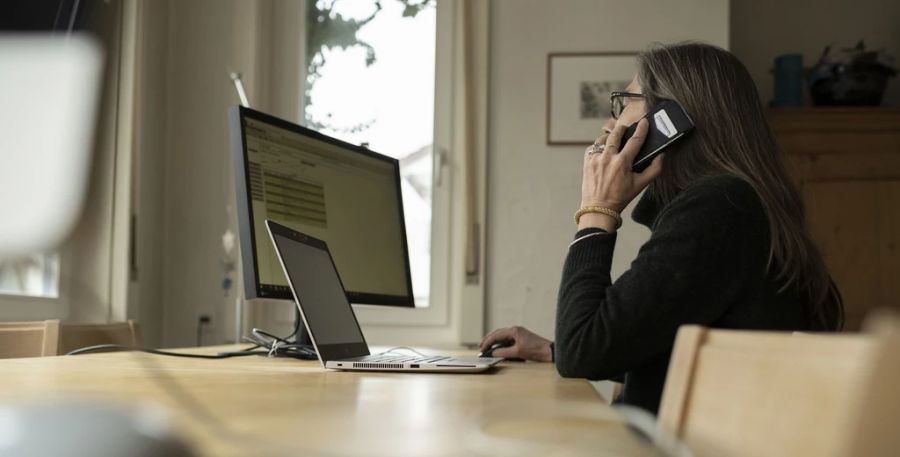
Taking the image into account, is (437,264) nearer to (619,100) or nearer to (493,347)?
(493,347)

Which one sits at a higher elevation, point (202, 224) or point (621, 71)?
point (621, 71)

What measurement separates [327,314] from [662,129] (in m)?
0.57

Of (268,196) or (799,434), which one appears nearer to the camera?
(799,434)

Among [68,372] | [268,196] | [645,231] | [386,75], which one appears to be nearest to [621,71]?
[645,231]

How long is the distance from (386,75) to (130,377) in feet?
9.24

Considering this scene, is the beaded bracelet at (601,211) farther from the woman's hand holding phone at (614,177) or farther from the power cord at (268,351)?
the power cord at (268,351)

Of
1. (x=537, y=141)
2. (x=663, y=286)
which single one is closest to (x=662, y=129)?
(x=663, y=286)

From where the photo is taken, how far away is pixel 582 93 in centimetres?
348

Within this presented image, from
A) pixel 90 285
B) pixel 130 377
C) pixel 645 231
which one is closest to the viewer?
pixel 90 285

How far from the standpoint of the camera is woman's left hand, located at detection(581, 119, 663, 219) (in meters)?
1.49

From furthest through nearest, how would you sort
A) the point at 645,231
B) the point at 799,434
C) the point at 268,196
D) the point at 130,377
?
the point at 645,231 → the point at 268,196 → the point at 130,377 → the point at 799,434

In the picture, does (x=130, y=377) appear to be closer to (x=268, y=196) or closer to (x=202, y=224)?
(x=268, y=196)

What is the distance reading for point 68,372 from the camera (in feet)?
3.45

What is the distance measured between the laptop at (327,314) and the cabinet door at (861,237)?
2581mm
